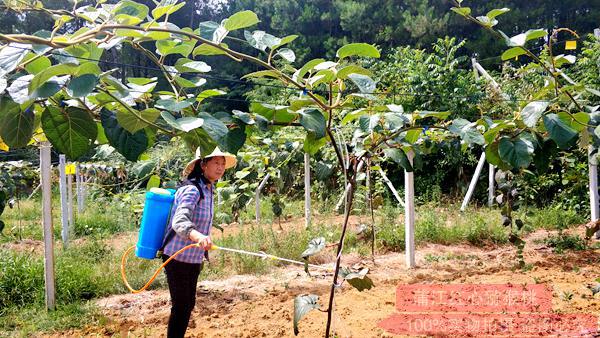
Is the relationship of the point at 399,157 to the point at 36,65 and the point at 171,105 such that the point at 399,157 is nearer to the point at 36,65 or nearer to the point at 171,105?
the point at 171,105

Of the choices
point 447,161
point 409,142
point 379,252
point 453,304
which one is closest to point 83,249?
point 379,252

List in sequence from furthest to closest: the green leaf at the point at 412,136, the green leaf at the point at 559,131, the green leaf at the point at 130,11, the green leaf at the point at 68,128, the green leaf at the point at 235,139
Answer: the green leaf at the point at 412,136
the green leaf at the point at 559,131
the green leaf at the point at 235,139
the green leaf at the point at 130,11
the green leaf at the point at 68,128

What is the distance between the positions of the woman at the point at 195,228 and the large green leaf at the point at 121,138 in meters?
1.17

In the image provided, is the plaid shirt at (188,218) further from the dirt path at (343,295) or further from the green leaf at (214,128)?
the green leaf at (214,128)

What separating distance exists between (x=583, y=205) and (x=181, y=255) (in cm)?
555

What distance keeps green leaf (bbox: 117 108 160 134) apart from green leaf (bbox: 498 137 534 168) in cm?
113

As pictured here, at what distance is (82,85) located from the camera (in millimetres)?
925

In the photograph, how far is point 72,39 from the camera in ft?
3.59

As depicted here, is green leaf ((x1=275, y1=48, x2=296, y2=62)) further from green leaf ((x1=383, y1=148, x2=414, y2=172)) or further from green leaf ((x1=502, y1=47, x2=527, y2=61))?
green leaf ((x1=502, y1=47, x2=527, y2=61))

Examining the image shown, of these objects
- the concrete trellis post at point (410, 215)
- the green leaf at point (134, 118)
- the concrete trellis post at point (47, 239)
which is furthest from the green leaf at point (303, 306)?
the concrete trellis post at point (410, 215)

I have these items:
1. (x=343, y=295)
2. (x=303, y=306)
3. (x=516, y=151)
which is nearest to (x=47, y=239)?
(x=343, y=295)

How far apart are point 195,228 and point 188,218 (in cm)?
7

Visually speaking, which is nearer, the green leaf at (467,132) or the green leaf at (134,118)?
the green leaf at (134,118)

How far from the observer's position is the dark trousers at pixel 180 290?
234 centimetres
